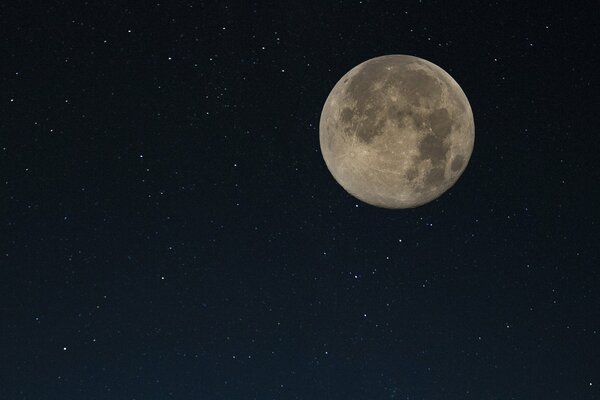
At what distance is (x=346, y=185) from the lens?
5.66m

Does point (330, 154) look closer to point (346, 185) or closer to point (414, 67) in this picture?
point (346, 185)

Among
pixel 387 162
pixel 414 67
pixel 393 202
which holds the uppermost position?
pixel 414 67

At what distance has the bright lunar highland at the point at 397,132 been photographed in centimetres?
535

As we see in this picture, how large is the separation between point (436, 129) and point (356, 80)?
0.59 metres

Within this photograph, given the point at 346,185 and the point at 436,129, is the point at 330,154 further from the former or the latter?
the point at 436,129

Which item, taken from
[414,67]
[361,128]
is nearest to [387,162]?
[361,128]

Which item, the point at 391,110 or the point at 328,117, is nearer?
the point at 391,110

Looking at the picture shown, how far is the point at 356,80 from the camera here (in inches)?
Answer: 220

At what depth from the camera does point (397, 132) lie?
533 centimetres

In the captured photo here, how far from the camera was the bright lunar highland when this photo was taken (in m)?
5.35

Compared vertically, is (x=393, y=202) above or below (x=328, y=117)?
below

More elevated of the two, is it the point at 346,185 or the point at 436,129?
the point at 436,129

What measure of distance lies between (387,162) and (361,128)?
254 mm

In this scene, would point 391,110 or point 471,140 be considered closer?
point 391,110
